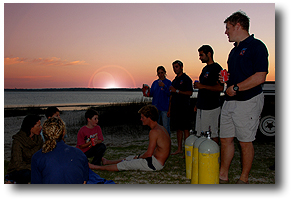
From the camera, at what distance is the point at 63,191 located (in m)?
3.04

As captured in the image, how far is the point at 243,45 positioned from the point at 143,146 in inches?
160

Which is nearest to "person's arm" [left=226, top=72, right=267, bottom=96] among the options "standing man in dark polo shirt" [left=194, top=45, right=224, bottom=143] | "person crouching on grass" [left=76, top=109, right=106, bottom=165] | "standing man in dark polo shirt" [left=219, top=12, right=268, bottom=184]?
"standing man in dark polo shirt" [left=219, top=12, right=268, bottom=184]

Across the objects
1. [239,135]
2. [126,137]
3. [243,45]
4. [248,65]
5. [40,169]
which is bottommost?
[126,137]

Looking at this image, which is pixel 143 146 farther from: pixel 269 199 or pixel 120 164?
pixel 269 199

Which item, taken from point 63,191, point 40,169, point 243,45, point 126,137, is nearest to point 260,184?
point 243,45

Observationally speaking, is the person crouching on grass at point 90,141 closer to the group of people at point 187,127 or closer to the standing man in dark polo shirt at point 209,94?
the group of people at point 187,127

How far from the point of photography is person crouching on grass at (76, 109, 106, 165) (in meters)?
4.63

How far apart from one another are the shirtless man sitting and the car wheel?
3.90 meters

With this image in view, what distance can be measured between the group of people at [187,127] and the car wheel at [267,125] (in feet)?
9.00

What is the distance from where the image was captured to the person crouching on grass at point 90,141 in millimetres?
4629

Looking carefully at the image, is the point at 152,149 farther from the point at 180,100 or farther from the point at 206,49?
the point at 206,49

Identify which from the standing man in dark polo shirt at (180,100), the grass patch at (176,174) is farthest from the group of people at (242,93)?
the standing man in dark polo shirt at (180,100)

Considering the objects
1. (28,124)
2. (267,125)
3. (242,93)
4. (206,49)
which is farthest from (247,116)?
(267,125)

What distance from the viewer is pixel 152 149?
13.4 ft
